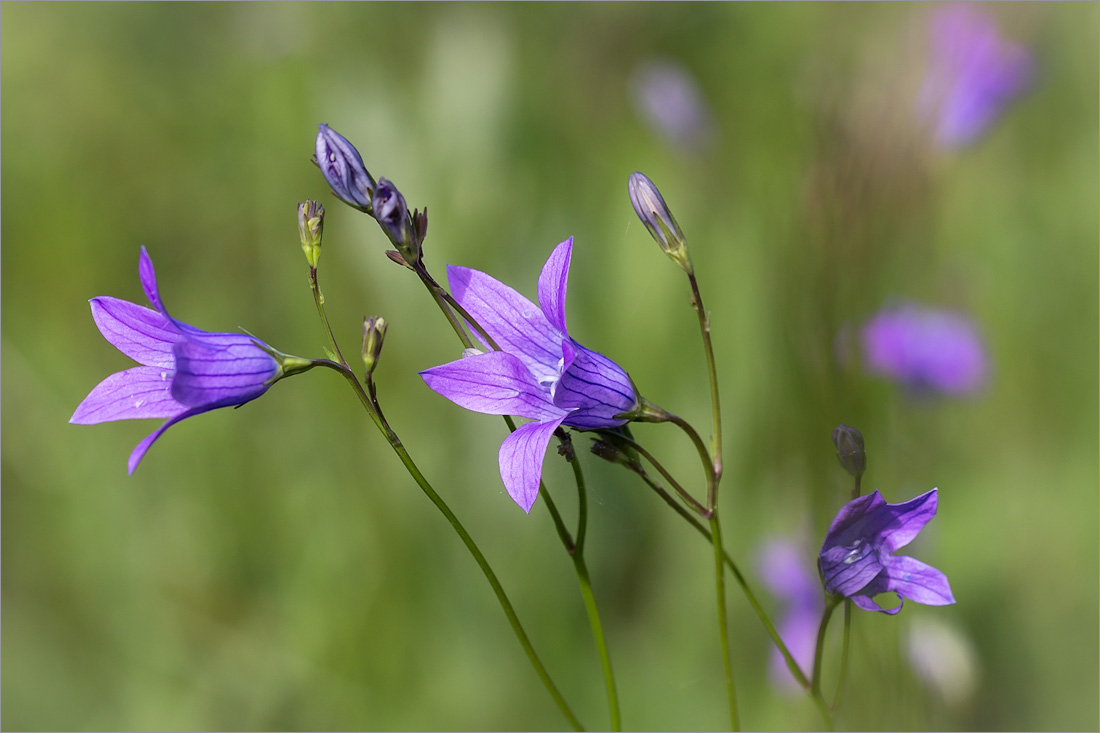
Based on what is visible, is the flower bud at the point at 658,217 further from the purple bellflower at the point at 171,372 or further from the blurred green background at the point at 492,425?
the blurred green background at the point at 492,425

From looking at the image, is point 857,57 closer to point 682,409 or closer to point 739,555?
point 682,409

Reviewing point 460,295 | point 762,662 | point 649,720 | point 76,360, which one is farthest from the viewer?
point 76,360

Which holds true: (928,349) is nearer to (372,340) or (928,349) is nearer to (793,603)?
(793,603)

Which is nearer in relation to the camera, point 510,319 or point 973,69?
point 510,319

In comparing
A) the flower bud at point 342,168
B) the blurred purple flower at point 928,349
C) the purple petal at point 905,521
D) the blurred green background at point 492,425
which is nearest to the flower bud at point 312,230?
the flower bud at point 342,168

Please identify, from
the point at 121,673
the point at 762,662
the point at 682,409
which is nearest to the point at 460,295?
the point at 682,409

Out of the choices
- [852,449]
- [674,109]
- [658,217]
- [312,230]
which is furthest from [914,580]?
[674,109]

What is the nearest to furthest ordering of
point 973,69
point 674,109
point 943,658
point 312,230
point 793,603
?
point 312,230 < point 943,658 < point 793,603 < point 674,109 < point 973,69
